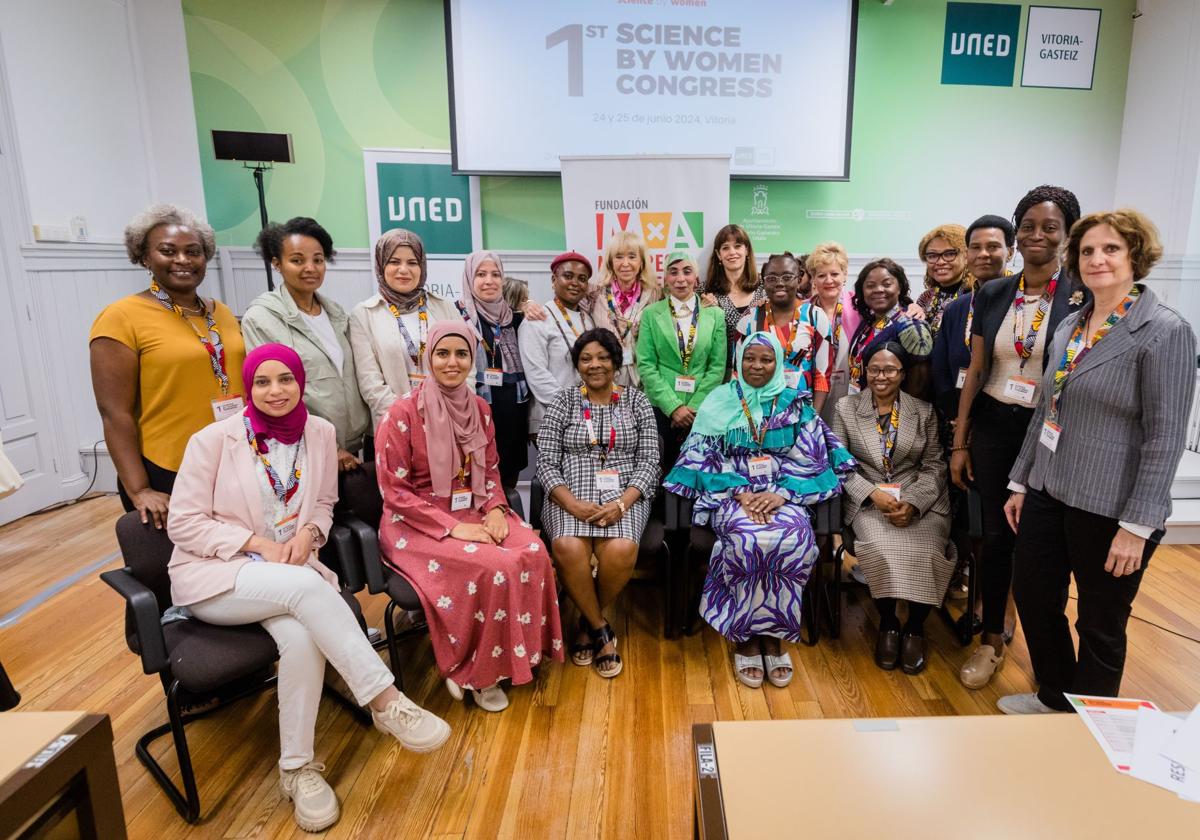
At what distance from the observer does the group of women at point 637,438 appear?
1.88 m

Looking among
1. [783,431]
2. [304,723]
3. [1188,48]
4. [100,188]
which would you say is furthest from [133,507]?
[1188,48]

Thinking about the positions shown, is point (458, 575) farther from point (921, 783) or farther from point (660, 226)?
point (660, 226)

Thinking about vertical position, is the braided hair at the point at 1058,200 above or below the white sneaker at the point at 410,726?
above

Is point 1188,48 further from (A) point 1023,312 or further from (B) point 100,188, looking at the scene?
(B) point 100,188

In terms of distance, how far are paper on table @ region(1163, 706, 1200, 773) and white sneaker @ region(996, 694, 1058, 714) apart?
1.09 m

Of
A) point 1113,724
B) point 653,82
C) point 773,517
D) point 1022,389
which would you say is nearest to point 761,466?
point 773,517

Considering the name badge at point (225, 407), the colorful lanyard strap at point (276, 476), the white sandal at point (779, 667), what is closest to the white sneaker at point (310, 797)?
the colorful lanyard strap at point (276, 476)

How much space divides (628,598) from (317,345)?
6.10 ft

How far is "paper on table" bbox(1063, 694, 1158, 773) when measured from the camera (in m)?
1.24

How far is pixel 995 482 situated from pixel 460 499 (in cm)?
201

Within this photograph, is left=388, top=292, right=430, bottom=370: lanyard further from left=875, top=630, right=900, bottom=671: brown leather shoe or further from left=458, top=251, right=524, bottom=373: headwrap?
left=875, top=630, right=900, bottom=671: brown leather shoe

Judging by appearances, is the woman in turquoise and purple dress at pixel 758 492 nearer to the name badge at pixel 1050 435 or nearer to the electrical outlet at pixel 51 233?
the name badge at pixel 1050 435

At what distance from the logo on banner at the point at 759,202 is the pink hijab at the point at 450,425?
10.5 ft

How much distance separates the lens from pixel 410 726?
1989 mm
